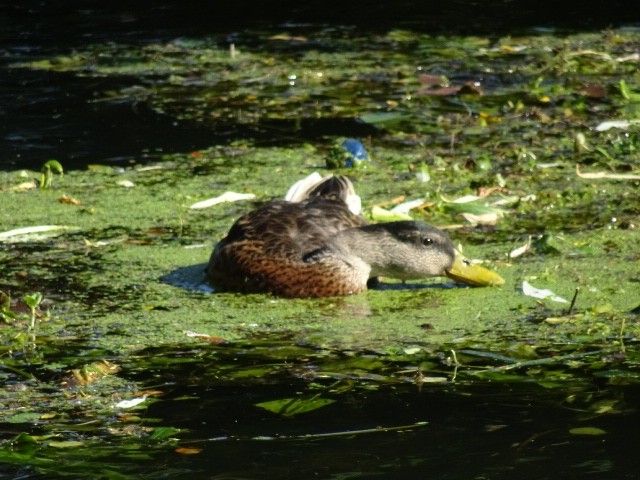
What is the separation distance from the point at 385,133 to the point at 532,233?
2810 mm

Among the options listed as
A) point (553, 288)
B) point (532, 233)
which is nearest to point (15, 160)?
point (532, 233)

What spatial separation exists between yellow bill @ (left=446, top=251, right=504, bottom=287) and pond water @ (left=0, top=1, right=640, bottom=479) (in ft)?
0.20

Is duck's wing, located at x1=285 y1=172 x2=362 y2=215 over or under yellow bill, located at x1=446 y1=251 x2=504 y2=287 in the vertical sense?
over

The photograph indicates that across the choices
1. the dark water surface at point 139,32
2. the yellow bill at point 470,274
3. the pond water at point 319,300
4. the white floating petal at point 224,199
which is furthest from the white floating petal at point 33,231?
the yellow bill at point 470,274

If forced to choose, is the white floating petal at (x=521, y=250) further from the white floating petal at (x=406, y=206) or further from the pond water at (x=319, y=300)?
the white floating petal at (x=406, y=206)

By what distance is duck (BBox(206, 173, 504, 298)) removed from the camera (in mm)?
6941

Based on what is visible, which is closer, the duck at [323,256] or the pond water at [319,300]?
the pond water at [319,300]

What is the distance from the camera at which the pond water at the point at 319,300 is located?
473 cm

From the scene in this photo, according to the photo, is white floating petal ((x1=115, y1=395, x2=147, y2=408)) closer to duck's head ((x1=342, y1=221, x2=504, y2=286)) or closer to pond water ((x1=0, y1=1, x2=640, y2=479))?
pond water ((x1=0, y1=1, x2=640, y2=479))

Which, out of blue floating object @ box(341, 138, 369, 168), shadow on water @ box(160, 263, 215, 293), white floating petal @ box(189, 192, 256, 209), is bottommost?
shadow on water @ box(160, 263, 215, 293)

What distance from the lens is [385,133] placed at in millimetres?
10391

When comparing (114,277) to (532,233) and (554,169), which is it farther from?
(554,169)

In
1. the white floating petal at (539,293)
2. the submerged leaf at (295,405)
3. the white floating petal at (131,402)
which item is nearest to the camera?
the submerged leaf at (295,405)

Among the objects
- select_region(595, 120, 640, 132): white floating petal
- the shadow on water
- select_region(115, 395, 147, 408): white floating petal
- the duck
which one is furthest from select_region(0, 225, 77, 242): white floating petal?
select_region(595, 120, 640, 132): white floating petal
